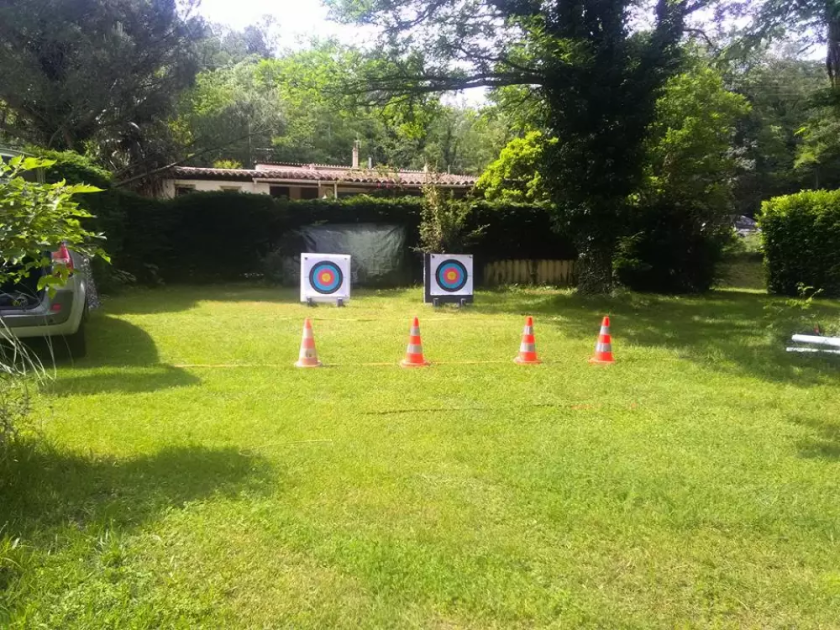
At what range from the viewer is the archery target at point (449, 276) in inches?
487

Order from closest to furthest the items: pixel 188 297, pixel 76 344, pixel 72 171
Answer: pixel 76 344, pixel 72 171, pixel 188 297

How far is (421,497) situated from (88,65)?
51.3ft

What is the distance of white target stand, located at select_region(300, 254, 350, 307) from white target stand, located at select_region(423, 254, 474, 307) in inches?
63.8

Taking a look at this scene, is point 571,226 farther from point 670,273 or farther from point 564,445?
point 564,445

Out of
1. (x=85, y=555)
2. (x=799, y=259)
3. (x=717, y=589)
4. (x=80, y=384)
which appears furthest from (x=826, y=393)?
(x=799, y=259)

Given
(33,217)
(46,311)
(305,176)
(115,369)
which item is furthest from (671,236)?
(33,217)

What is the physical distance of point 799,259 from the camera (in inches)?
634

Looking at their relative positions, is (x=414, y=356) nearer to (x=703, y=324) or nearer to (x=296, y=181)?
(x=703, y=324)

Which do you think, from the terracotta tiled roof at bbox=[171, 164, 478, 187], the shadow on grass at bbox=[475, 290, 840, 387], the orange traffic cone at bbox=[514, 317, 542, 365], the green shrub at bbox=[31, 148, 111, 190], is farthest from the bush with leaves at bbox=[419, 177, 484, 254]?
the terracotta tiled roof at bbox=[171, 164, 478, 187]

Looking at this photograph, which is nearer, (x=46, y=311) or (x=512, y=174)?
(x=46, y=311)

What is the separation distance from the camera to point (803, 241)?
52.3ft

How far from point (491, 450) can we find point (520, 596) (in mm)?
1619

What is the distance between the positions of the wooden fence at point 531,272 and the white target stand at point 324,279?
555 centimetres

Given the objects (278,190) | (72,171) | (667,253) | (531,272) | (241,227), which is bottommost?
(531,272)
